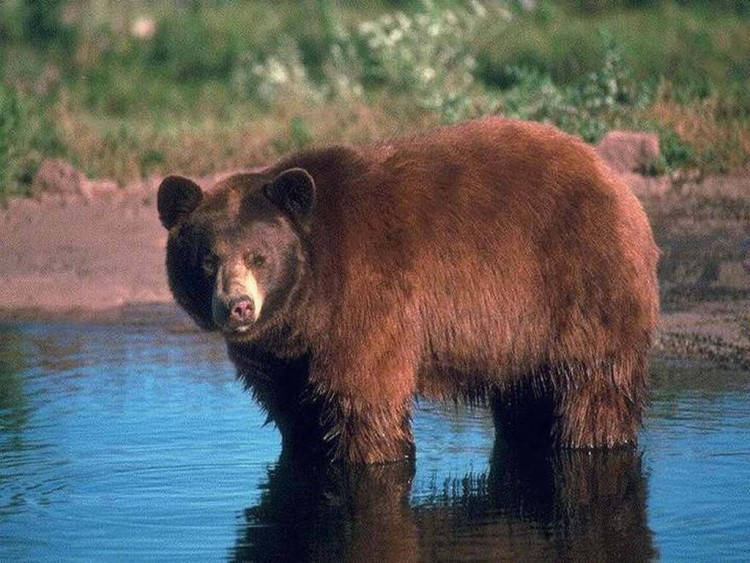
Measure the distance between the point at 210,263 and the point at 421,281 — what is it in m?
0.90

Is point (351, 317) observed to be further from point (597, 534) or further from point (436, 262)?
point (597, 534)

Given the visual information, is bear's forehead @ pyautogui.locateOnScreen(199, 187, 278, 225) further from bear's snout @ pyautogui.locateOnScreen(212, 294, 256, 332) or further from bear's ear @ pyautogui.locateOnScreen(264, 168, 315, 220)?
bear's snout @ pyautogui.locateOnScreen(212, 294, 256, 332)

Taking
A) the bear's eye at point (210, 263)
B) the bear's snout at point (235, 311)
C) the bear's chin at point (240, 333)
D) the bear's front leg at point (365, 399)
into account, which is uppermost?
the bear's eye at point (210, 263)

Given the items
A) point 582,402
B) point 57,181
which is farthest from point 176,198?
point 57,181

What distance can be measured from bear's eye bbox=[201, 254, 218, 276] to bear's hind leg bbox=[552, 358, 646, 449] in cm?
164

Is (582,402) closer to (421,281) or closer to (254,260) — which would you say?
(421,281)

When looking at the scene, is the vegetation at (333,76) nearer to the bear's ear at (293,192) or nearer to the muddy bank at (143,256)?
the muddy bank at (143,256)

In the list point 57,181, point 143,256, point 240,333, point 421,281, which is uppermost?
point 421,281

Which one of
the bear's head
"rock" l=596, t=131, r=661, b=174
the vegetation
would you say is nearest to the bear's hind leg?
the bear's head

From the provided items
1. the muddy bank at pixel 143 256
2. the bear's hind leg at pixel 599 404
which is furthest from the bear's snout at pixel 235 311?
the muddy bank at pixel 143 256

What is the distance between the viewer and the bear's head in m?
7.42

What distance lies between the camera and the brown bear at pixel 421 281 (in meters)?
7.54

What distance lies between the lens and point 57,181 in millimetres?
15102

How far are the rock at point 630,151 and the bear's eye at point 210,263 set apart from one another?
7.24 m
